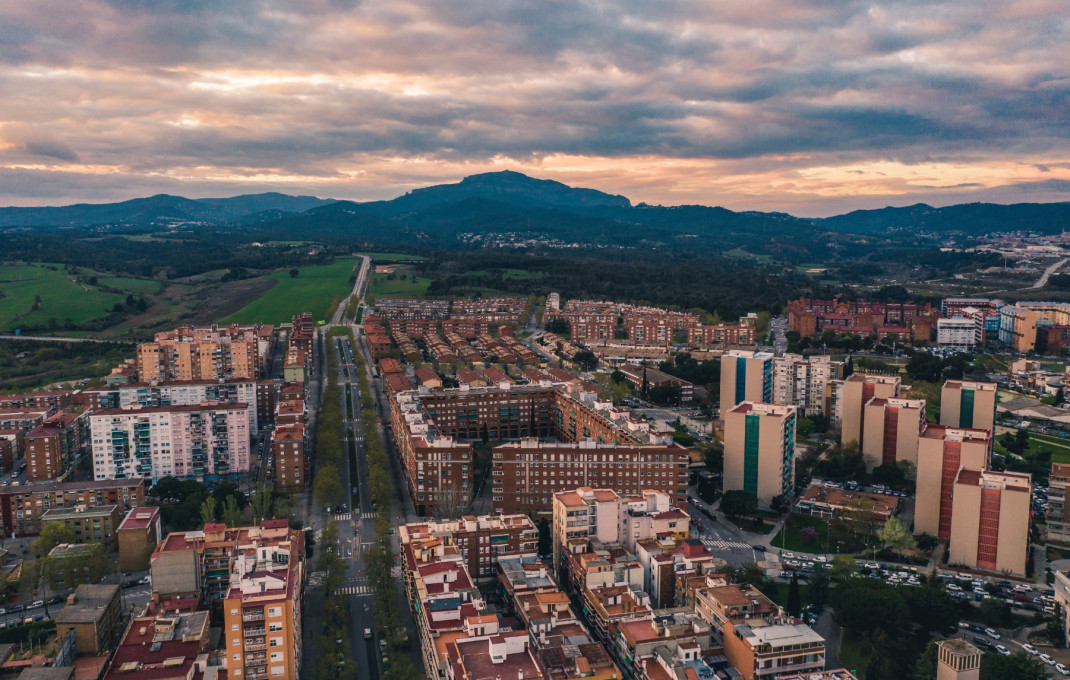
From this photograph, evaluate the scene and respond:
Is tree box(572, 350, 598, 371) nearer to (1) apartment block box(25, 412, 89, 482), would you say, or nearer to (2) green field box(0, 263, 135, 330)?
(1) apartment block box(25, 412, 89, 482)

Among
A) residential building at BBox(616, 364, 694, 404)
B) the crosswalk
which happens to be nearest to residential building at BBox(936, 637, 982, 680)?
the crosswalk

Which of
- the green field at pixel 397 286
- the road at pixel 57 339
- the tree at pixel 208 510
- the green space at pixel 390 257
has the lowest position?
the tree at pixel 208 510

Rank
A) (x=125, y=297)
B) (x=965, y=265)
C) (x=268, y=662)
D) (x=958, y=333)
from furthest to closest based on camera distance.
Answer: (x=965, y=265), (x=125, y=297), (x=958, y=333), (x=268, y=662)

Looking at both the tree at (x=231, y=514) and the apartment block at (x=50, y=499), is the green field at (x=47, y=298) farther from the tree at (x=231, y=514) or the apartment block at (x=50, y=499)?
the tree at (x=231, y=514)

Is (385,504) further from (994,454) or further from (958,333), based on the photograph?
(958,333)

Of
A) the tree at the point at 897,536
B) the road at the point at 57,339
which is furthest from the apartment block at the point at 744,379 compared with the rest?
the road at the point at 57,339

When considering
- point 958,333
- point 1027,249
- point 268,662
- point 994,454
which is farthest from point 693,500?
point 1027,249
